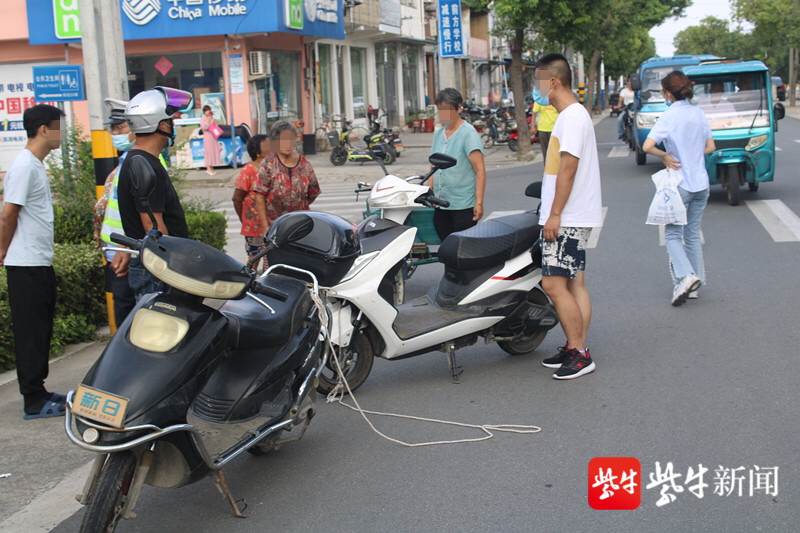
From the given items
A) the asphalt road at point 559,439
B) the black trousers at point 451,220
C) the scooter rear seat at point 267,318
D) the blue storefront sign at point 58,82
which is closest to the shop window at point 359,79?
the blue storefront sign at point 58,82

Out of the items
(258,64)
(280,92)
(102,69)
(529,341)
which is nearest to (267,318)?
(529,341)

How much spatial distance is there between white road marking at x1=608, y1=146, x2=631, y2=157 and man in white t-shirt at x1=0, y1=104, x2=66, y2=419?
63.5 feet

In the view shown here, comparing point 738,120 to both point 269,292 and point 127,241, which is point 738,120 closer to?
point 269,292

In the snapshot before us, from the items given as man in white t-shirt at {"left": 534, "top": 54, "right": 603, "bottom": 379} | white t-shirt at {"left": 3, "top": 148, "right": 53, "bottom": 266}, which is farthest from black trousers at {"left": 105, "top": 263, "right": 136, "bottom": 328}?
man in white t-shirt at {"left": 534, "top": 54, "right": 603, "bottom": 379}

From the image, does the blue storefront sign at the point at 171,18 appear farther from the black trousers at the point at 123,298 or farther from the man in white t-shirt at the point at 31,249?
the man in white t-shirt at the point at 31,249

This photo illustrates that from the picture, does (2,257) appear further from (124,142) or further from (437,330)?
(437,330)

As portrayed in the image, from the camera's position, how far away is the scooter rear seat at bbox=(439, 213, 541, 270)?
18.9 feet

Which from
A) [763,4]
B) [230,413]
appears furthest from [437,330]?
[763,4]

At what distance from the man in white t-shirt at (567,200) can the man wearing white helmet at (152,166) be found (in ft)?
7.70

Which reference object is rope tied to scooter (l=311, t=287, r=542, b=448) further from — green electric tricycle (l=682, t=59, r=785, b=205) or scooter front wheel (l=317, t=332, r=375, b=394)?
green electric tricycle (l=682, t=59, r=785, b=205)

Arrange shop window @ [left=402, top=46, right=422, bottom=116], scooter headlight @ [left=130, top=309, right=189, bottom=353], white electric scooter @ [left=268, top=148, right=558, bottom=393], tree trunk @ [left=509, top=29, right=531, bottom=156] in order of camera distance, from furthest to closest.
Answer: shop window @ [left=402, top=46, right=422, bottom=116] < tree trunk @ [left=509, top=29, right=531, bottom=156] < white electric scooter @ [left=268, top=148, right=558, bottom=393] < scooter headlight @ [left=130, top=309, right=189, bottom=353]

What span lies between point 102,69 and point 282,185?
1.87 m

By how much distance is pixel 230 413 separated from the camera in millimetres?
3963

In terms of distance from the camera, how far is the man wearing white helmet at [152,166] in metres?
4.87
